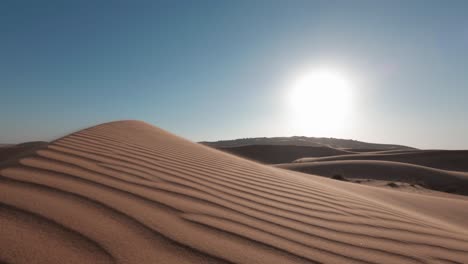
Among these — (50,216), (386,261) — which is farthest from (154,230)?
(386,261)

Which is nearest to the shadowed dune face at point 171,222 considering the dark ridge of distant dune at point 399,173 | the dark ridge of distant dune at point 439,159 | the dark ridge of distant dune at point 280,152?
the dark ridge of distant dune at point 399,173

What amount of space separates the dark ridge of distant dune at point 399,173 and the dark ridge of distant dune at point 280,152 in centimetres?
1614

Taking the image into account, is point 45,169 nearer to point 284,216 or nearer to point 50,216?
point 50,216

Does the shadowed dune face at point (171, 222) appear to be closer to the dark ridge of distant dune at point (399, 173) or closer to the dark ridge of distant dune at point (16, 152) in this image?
the dark ridge of distant dune at point (16, 152)

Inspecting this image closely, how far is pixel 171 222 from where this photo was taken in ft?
4.66

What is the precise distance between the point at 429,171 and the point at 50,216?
15.2 m

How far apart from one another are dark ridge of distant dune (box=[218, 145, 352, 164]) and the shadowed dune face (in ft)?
94.4

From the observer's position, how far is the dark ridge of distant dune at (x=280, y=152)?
32075 mm

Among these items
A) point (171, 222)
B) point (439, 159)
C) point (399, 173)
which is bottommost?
point (171, 222)

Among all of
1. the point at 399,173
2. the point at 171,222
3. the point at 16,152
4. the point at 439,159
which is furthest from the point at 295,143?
the point at 171,222

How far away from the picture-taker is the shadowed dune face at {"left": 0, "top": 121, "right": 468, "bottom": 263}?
1.09m

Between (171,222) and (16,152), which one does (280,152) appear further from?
(171,222)

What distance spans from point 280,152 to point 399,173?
70.7 feet

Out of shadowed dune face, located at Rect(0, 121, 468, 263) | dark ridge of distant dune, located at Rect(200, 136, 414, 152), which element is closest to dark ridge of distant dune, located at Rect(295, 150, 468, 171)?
shadowed dune face, located at Rect(0, 121, 468, 263)
